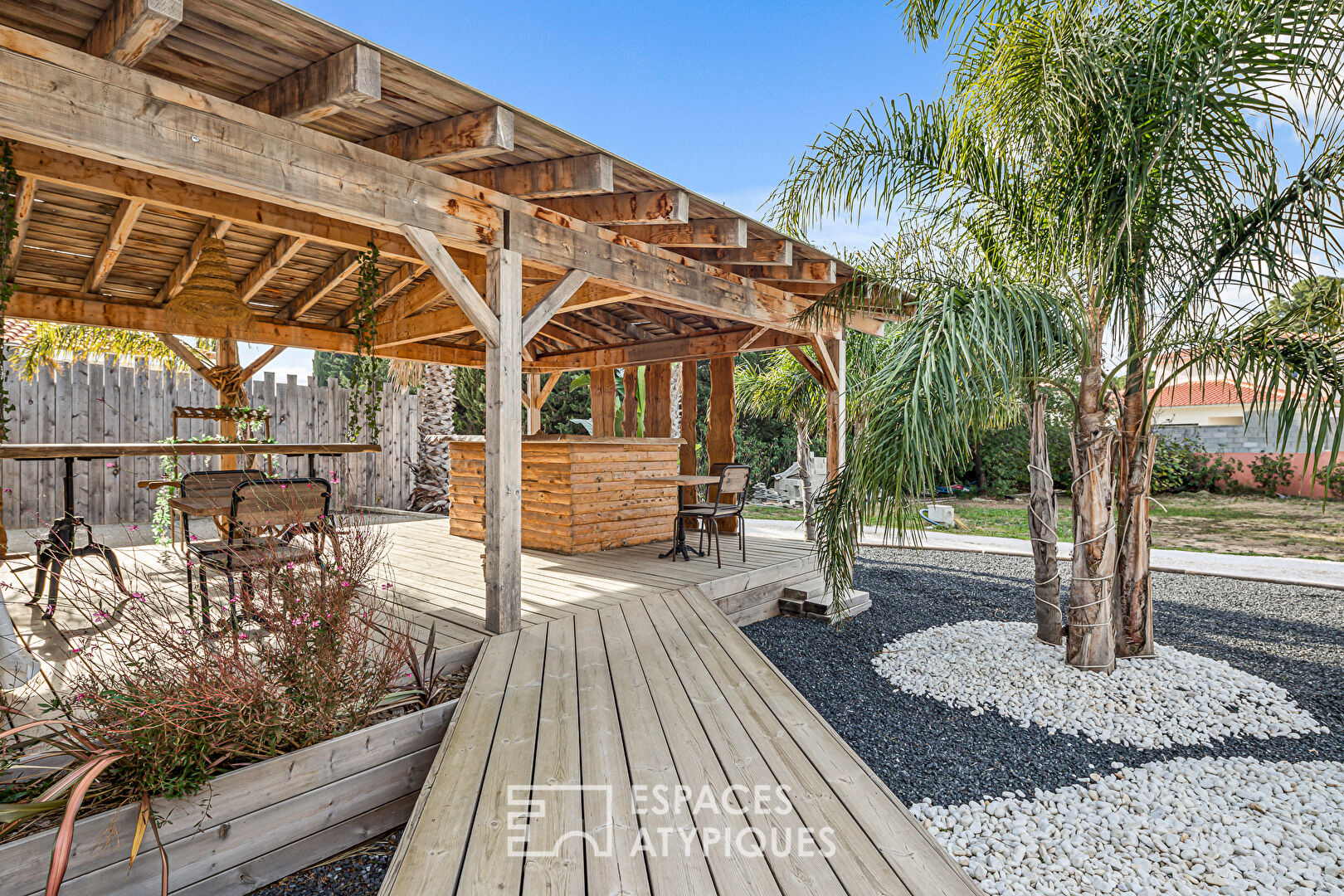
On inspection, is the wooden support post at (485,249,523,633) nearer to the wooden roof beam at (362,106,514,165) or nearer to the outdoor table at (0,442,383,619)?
the wooden roof beam at (362,106,514,165)

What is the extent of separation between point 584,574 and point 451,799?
3.09 m

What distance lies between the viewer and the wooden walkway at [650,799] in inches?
59.6

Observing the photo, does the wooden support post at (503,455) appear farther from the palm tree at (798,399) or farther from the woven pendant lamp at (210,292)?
the palm tree at (798,399)

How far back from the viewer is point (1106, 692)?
12.1 ft

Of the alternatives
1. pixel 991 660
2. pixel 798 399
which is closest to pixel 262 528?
pixel 991 660

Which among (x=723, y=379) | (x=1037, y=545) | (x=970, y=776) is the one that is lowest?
(x=970, y=776)

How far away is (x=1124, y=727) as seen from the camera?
11.0 feet

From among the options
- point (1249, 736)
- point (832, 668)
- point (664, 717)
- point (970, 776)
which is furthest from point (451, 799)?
point (1249, 736)

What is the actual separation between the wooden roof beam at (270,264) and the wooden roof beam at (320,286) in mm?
372

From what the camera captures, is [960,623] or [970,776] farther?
[960,623]

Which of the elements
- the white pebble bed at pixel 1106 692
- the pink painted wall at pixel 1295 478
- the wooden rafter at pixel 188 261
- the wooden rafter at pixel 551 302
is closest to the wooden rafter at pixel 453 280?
the wooden rafter at pixel 551 302

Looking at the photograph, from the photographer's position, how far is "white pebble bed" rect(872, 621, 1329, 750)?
3.33 m

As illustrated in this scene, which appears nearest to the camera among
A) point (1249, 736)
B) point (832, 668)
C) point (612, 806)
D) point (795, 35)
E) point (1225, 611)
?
point (612, 806)

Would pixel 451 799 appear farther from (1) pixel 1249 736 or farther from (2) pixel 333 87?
(1) pixel 1249 736
